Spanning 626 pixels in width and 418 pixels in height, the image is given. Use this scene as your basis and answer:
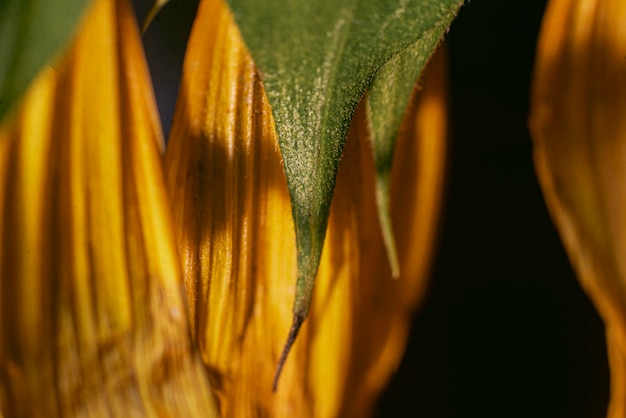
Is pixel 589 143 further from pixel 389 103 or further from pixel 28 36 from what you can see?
pixel 28 36

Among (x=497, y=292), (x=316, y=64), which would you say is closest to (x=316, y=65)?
(x=316, y=64)

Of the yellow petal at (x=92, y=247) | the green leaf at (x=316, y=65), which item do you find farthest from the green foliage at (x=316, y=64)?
the yellow petal at (x=92, y=247)

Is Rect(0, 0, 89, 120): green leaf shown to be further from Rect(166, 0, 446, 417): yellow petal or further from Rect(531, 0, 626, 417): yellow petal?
Rect(531, 0, 626, 417): yellow petal

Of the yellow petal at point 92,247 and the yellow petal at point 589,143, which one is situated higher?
the yellow petal at point 92,247

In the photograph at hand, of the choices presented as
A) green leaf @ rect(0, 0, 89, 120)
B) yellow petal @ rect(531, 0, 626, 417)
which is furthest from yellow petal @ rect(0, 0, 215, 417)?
yellow petal @ rect(531, 0, 626, 417)

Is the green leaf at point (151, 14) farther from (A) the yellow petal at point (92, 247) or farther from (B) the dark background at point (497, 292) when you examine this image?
(B) the dark background at point (497, 292)
